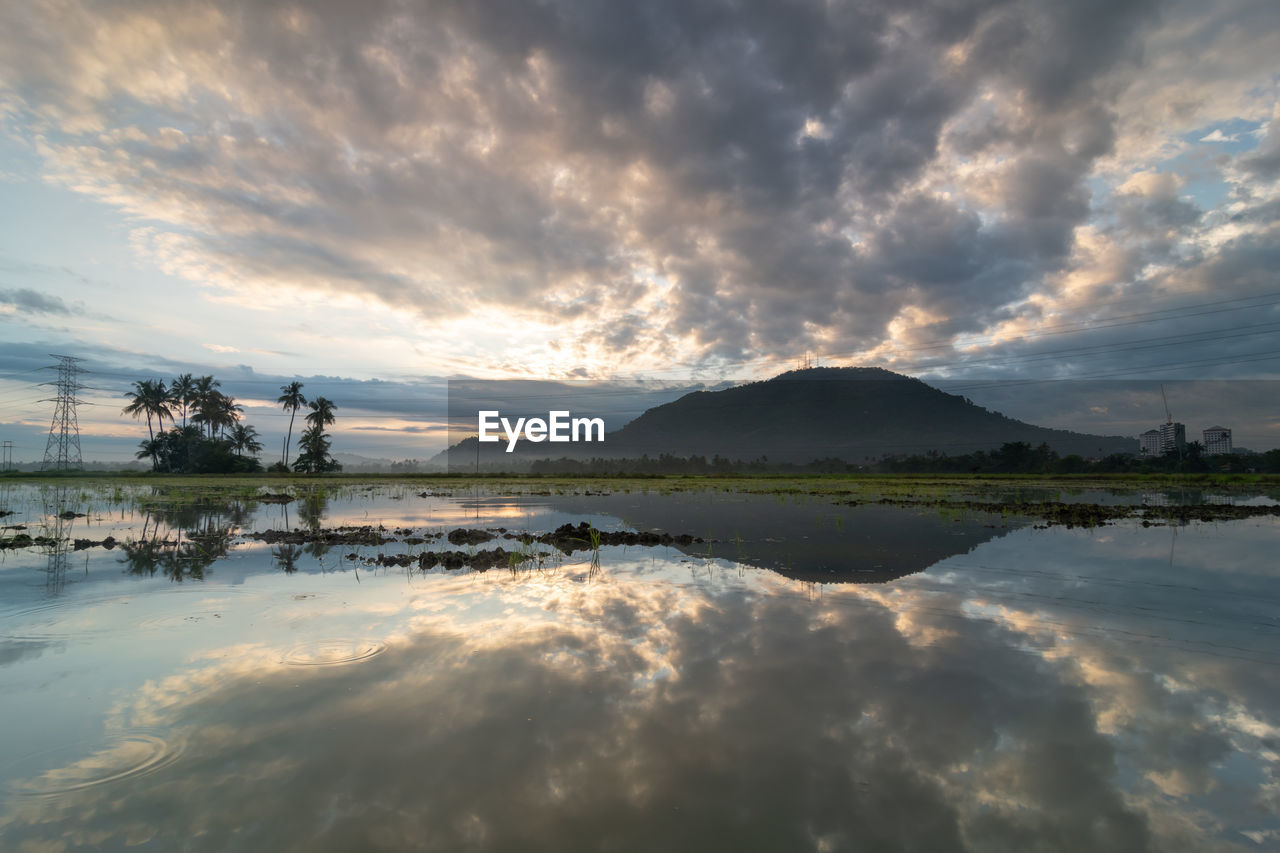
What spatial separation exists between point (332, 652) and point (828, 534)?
42.8ft

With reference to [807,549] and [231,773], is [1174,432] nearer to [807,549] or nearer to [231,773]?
[807,549]

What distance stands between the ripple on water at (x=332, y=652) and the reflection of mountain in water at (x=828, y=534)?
7038 millimetres

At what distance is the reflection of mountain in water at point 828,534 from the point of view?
11.0 meters

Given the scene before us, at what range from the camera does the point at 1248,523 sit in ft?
64.5

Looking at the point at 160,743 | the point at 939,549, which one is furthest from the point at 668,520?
the point at 160,743

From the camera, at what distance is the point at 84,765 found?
3744 millimetres

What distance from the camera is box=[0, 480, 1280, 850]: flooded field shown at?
3178 millimetres

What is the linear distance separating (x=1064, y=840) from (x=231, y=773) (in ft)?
16.9

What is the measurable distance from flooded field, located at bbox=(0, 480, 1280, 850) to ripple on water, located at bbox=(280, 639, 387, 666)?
37mm

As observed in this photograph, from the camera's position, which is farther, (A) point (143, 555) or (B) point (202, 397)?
(B) point (202, 397)

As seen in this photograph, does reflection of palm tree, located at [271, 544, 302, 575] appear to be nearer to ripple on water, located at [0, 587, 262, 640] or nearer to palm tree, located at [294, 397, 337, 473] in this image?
ripple on water, located at [0, 587, 262, 640]

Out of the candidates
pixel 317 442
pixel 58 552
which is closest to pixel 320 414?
pixel 317 442

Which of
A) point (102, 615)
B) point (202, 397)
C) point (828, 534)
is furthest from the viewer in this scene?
point (202, 397)

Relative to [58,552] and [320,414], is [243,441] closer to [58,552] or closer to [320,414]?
[320,414]
